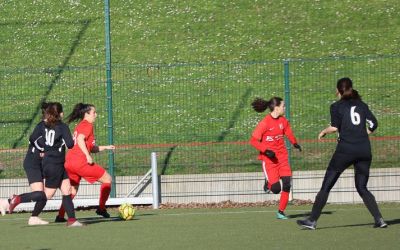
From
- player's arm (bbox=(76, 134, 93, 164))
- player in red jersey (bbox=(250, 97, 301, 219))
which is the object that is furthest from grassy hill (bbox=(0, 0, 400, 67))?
player's arm (bbox=(76, 134, 93, 164))

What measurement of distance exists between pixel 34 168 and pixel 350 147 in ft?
15.0

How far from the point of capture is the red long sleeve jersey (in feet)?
48.9

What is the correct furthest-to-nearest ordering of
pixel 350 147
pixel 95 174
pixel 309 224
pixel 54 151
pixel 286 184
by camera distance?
pixel 286 184 < pixel 95 174 < pixel 54 151 < pixel 309 224 < pixel 350 147

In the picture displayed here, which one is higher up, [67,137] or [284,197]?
[67,137]

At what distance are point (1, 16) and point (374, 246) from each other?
957 inches

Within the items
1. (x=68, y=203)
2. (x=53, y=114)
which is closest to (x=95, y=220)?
(x=68, y=203)

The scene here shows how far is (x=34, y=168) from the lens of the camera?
14570 millimetres

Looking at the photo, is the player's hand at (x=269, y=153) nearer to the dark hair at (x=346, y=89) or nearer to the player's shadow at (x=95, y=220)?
the dark hair at (x=346, y=89)

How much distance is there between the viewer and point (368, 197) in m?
12.7

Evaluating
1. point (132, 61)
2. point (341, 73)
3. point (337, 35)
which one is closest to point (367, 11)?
point (337, 35)

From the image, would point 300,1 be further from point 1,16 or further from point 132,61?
point 1,16

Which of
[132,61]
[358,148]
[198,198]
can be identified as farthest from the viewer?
[132,61]

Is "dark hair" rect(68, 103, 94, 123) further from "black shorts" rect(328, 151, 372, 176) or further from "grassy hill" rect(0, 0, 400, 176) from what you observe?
"black shorts" rect(328, 151, 372, 176)

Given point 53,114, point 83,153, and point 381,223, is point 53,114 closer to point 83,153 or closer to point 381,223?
point 83,153
